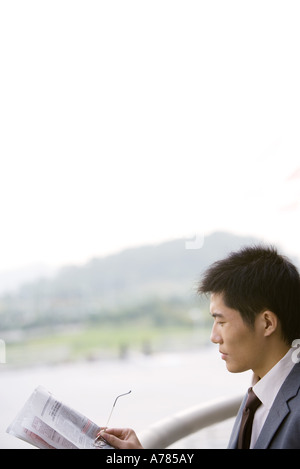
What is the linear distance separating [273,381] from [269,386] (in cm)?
1

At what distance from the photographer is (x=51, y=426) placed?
2.79 feet

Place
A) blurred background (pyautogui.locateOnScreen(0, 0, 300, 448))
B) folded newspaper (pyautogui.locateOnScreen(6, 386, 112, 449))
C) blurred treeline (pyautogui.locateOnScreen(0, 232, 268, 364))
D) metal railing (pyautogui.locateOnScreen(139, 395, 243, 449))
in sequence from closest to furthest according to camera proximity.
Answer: folded newspaper (pyautogui.locateOnScreen(6, 386, 112, 449)) → metal railing (pyautogui.locateOnScreen(139, 395, 243, 449)) → blurred background (pyautogui.locateOnScreen(0, 0, 300, 448)) → blurred treeline (pyautogui.locateOnScreen(0, 232, 268, 364))

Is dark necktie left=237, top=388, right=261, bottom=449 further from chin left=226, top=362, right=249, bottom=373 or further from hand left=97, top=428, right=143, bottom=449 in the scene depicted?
hand left=97, top=428, right=143, bottom=449

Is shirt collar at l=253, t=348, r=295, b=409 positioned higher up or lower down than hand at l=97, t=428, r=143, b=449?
higher up

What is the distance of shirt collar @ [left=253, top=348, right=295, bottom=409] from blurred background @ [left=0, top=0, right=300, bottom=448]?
0.20m

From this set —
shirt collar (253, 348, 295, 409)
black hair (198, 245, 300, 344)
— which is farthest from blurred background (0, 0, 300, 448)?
shirt collar (253, 348, 295, 409)

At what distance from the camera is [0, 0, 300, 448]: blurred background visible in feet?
9.54

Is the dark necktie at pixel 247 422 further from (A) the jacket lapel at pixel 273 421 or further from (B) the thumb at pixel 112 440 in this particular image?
(B) the thumb at pixel 112 440

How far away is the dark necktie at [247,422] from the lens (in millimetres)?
1000

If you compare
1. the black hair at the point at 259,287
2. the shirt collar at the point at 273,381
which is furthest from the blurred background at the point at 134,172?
the shirt collar at the point at 273,381

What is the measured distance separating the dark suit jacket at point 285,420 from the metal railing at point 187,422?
274mm

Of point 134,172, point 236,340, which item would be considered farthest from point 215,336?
point 134,172
